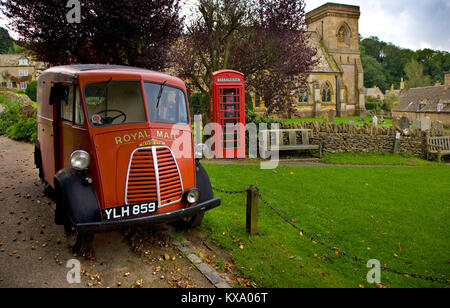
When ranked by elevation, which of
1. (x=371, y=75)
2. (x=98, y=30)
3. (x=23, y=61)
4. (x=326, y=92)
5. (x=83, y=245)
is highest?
(x=371, y=75)

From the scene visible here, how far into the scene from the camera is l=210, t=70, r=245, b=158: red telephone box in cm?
1140

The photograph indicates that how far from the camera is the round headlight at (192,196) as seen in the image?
17.2 ft

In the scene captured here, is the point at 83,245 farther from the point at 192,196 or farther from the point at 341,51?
the point at 341,51

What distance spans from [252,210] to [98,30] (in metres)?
8.68

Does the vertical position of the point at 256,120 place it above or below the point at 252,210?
above

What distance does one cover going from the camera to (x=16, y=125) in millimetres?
16047

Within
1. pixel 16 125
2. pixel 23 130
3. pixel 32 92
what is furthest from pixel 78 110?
pixel 32 92

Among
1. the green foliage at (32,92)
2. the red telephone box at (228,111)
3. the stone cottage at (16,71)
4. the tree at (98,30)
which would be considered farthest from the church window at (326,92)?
the stone cottage at (16,71)

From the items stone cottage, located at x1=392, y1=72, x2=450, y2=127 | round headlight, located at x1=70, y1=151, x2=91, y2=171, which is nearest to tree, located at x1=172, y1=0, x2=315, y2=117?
round headlight, located at x1=70, y1=151, x2=91, y2=171

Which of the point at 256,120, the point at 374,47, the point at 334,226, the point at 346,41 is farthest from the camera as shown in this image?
the point at 374,47

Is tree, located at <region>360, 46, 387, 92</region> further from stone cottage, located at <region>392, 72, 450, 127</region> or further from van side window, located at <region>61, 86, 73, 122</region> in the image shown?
van side window, located at <region>61, 86, 73, 122</region>

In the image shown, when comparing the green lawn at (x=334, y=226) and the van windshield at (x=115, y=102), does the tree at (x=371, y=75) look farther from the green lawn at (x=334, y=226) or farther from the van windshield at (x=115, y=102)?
the van windshield at (x=115, y=102)
